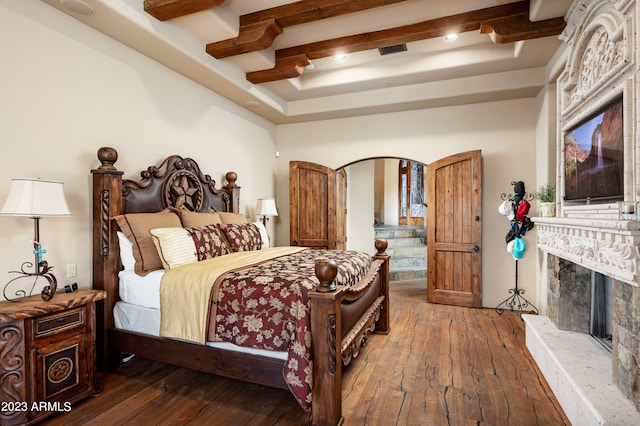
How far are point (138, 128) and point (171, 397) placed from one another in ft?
7.81

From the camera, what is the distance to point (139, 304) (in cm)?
257

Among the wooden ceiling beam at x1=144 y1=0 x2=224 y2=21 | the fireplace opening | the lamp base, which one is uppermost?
the wooden ceiling beam at x1=144 y1=0 x2=224 y2=21

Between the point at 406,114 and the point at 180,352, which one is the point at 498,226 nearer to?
the point at 406,114

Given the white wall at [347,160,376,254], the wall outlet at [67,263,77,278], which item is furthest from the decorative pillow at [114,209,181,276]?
the white wall at [347,160,376,254]

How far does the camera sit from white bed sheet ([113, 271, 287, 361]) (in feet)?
8.16

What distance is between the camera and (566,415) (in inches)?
79.6

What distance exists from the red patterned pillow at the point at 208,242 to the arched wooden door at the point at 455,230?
293cm

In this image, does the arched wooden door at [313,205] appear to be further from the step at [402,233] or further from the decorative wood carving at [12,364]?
the decorative wood carving at [12,364]

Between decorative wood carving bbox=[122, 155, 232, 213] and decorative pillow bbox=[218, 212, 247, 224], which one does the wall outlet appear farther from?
decorative pillow bbox=[218, 212, 247, 224]

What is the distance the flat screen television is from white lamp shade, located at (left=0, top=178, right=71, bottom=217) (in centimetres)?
351

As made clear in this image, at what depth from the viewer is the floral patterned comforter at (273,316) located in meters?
1.86

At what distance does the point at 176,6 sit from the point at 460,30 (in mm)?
2611

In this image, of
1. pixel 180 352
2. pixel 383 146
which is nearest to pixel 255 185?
pixel 383 146

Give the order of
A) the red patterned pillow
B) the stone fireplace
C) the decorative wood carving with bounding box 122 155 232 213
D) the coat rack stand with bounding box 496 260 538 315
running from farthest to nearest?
the coat rack stand with bounding box 496 260 538 315 < the decorative wood carving with bounding box 122 155 232 213 < the red patterned pillow < the stone fireplace
